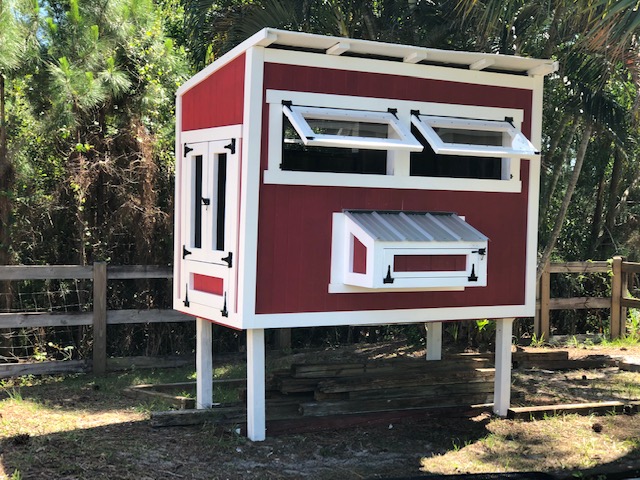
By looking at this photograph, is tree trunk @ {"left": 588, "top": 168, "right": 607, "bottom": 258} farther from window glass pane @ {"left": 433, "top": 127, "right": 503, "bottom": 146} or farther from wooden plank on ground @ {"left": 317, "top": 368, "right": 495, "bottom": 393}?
window glass pane @ {"left": 433, "top": 127, "right": 503, "bottom": 146}

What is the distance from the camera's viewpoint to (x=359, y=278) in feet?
20.1

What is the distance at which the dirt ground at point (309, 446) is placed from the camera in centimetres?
562

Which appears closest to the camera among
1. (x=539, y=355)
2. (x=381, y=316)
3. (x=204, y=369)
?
(x=381, y=316)

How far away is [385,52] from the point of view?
648cm

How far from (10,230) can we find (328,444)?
519cm

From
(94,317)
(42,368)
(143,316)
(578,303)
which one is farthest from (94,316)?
(578,303)

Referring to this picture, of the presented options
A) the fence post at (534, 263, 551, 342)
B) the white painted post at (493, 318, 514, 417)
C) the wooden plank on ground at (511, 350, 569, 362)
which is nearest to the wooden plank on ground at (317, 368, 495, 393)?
the white painted post at (493, 318, 514, 417)

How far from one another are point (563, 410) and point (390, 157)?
297 cm

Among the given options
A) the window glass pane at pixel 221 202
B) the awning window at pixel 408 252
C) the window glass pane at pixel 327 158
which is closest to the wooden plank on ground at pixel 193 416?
the window glass pane at pixel 221 202

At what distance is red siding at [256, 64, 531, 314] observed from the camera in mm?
6199

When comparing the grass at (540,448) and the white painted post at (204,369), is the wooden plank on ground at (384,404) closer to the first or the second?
the grass at (540,448)

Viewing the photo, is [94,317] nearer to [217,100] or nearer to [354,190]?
[217,100]

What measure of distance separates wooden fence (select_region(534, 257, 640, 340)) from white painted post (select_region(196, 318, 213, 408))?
5820 millimetres

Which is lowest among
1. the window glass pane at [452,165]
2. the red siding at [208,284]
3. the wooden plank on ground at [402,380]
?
the wooden plank on ground at [402,380]
